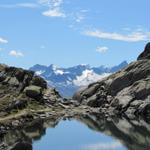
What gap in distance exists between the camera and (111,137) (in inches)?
6122

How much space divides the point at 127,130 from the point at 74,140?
2841cm

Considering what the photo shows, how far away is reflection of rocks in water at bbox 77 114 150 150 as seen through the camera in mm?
Answer: 138312

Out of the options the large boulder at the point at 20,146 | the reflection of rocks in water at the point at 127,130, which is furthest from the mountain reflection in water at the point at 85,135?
the large boulder at the point at 20,146

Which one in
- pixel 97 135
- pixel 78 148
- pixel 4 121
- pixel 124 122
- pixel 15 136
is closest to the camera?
pixel 78 148

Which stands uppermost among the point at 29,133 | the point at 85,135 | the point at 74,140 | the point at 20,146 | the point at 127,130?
the point at 29,133

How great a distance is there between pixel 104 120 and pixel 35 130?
41.4 metres

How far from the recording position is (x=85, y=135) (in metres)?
164

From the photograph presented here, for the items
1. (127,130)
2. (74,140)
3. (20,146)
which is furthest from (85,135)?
(20,146)

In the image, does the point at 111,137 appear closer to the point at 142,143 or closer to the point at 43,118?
the point at 142,143

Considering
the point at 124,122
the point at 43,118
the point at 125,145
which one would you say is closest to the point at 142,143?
the point at 125,145

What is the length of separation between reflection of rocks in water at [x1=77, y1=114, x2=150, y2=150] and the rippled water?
3094 mm

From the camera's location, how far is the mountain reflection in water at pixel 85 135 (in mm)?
135500

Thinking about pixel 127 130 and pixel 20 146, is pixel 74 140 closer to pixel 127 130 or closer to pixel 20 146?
pixel 127 130

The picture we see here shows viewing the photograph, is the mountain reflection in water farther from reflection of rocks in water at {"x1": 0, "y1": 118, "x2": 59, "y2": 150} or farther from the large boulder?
the large boulder
